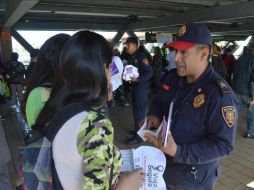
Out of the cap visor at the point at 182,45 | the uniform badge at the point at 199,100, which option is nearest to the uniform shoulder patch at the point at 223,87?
the uniform badge at the point at 199,100

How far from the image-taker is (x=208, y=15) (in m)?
8.26

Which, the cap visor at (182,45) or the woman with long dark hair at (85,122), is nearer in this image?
the woman with long dark hair at (85,122)

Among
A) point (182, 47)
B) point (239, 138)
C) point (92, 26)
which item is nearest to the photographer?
point (182, 47)

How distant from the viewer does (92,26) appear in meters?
12.7

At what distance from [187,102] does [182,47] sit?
31cm

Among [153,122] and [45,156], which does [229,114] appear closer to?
[153,122]

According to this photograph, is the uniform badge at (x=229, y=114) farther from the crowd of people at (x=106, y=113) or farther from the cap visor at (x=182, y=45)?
the cap visor at (x=182, y=45)

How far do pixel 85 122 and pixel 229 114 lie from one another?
0.83 metres

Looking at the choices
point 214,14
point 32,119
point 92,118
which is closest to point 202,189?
point 92,118

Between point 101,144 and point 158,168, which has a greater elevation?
point 101,144

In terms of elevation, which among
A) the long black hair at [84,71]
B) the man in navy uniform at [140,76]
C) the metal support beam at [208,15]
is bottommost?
the man in navy uniform at [140,76]

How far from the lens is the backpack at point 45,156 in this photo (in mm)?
1045

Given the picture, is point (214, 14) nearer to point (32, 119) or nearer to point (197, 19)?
point (197, 19)

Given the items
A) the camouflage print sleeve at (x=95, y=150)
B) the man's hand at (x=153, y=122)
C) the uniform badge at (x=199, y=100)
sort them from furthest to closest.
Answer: the man's hand at (x=153, y=122), the uniform badge at (x=199, y=100), the camouflage print sleeve at (x=95, y=150)
